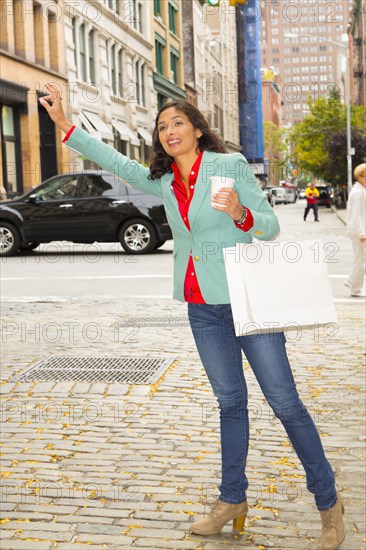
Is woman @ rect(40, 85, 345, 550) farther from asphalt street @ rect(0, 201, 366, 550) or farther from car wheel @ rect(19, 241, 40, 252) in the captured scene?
car wheel @ rect(19, 241, 40, 252)

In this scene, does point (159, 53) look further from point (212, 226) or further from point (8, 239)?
point (212, 226)

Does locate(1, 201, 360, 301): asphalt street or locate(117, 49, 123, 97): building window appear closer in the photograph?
locate(1, 201, 360, 301): asphalt street

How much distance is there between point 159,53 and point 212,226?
5527 centimetres

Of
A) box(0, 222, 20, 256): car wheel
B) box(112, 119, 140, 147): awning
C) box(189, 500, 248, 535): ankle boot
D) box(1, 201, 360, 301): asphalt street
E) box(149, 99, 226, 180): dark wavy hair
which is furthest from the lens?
box(112, 119, 140, 147): awning

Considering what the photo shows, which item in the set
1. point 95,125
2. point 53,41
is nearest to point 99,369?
point 53,41

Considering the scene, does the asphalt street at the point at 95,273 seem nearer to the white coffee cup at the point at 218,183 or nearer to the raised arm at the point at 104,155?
the raised arm at the point at 104,155

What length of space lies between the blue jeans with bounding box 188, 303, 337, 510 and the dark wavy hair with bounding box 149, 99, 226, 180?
2.16 feet

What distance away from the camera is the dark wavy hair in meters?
3.91

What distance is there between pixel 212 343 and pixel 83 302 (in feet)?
28.4

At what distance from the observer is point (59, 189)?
1958cm

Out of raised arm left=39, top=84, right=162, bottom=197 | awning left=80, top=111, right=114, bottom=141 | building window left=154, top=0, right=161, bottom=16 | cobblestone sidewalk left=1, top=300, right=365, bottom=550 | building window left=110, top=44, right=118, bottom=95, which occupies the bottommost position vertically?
cobblestone sidewalk left=1, top=300, right=365, bottom=550

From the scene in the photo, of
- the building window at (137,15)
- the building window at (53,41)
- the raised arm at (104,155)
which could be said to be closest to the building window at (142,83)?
the building window at (137,15)

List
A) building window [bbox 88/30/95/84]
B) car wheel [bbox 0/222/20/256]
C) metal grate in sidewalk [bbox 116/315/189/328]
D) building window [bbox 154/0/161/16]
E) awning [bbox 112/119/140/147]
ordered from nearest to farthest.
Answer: metal grate in sidewalk [bbox 116/315/189/328] → car wheel [bbox 0/222/20/256] → building window [bbox 88/30/95/84] → awning [bbox 112/119/140/147] → building window [bbox 154/0/161/16]

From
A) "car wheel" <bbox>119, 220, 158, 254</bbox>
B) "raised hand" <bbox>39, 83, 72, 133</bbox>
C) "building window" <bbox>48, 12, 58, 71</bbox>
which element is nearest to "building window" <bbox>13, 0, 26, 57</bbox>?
"building window" <bbox>48, 12, 58, 71</bbox>
